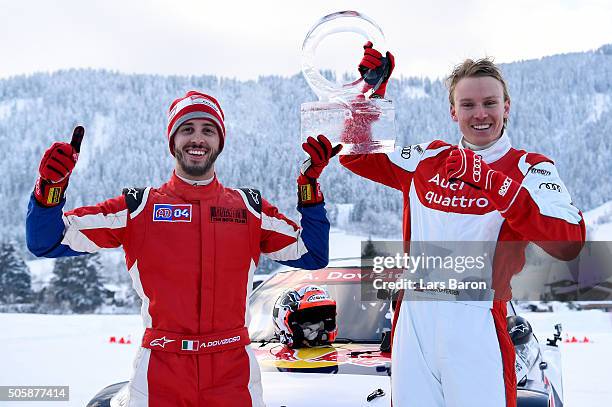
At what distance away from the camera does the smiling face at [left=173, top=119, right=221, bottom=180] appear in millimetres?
2834

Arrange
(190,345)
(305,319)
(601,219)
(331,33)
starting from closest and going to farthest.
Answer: (190,345), (331,33), (305,319), (601,219)

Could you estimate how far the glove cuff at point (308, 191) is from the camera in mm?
2834

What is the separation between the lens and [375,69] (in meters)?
2.95

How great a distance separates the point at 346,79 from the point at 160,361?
1363 mm

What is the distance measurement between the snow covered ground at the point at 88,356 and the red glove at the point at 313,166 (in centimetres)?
325

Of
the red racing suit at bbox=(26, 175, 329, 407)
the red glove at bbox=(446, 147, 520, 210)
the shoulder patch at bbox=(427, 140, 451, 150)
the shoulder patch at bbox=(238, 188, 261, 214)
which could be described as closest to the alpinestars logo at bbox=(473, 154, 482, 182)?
the red glove at bbox=(446, 147, 520, 210)

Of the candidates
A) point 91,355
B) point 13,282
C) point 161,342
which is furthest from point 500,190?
point 13,282

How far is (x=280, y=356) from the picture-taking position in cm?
405

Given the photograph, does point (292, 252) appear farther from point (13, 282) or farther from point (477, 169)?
point (13, 282)

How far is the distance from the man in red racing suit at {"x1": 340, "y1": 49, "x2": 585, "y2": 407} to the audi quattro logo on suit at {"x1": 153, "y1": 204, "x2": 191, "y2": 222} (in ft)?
2.30

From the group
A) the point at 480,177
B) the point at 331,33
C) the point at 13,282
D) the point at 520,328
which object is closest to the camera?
the point at 480,177

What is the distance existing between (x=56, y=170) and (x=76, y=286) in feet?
135

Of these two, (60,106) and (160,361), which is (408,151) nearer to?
(160,361)

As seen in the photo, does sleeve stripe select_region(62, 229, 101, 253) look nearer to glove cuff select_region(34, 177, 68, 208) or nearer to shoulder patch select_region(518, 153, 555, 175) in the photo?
glove cuff select_region(34, 177, 68, 208)
